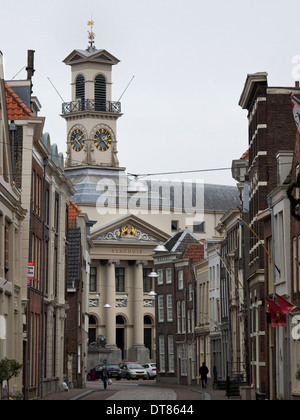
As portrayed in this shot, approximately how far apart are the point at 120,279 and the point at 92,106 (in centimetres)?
2126

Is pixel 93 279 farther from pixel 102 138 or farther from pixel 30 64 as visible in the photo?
pixel 30 64

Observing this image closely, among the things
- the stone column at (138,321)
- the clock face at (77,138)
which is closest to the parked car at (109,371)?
the stone column at (138,321)

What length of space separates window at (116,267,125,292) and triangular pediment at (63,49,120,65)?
2554 centimetres

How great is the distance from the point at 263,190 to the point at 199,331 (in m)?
33.1

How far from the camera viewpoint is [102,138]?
138375 millimetres

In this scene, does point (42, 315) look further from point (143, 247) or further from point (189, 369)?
point (143, 247)

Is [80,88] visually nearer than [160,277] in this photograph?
No

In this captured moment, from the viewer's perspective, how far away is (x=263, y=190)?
51.6 m

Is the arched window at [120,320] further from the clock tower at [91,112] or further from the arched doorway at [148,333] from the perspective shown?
the clock tower at [91,112]

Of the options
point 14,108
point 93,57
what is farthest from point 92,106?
point 14,108

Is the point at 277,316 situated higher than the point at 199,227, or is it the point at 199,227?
the point at 199,227
